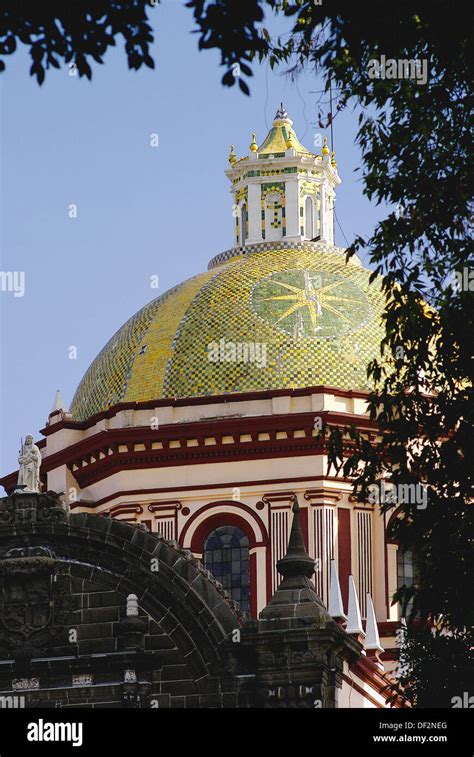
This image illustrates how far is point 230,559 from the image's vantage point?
141 ft

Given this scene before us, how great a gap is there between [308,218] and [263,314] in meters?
4.04

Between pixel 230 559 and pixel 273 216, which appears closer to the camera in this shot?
pixel 230 559

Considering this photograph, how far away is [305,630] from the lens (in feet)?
98.5

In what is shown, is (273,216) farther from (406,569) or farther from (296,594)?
(296,594)

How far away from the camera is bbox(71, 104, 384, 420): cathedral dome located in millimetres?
44750

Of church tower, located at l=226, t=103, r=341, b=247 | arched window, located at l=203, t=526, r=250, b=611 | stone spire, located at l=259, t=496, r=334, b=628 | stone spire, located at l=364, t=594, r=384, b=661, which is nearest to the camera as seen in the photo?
stone spire, located at l=259, t=496, r=334, b=628

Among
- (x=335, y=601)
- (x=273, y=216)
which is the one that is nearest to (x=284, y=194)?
(x=273, y=216)

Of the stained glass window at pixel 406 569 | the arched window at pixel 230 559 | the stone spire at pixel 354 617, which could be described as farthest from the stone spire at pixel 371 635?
the arched window at pixel 230 559

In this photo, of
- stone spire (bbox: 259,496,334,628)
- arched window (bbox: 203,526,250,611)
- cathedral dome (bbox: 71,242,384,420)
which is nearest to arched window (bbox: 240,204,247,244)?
cathedral dome (bbox: 71,242,384,420)

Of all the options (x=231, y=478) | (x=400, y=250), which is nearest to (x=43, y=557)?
(x=400, y=250)

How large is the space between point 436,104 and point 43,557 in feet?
33.6

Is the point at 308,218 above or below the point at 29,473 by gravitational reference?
above

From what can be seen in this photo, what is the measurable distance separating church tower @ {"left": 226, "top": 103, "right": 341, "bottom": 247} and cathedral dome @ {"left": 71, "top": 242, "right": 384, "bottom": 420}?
3.62 feet

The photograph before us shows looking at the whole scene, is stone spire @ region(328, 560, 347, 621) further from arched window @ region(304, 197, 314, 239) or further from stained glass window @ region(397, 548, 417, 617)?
arched window @ region(304, 197, 314, 239)
